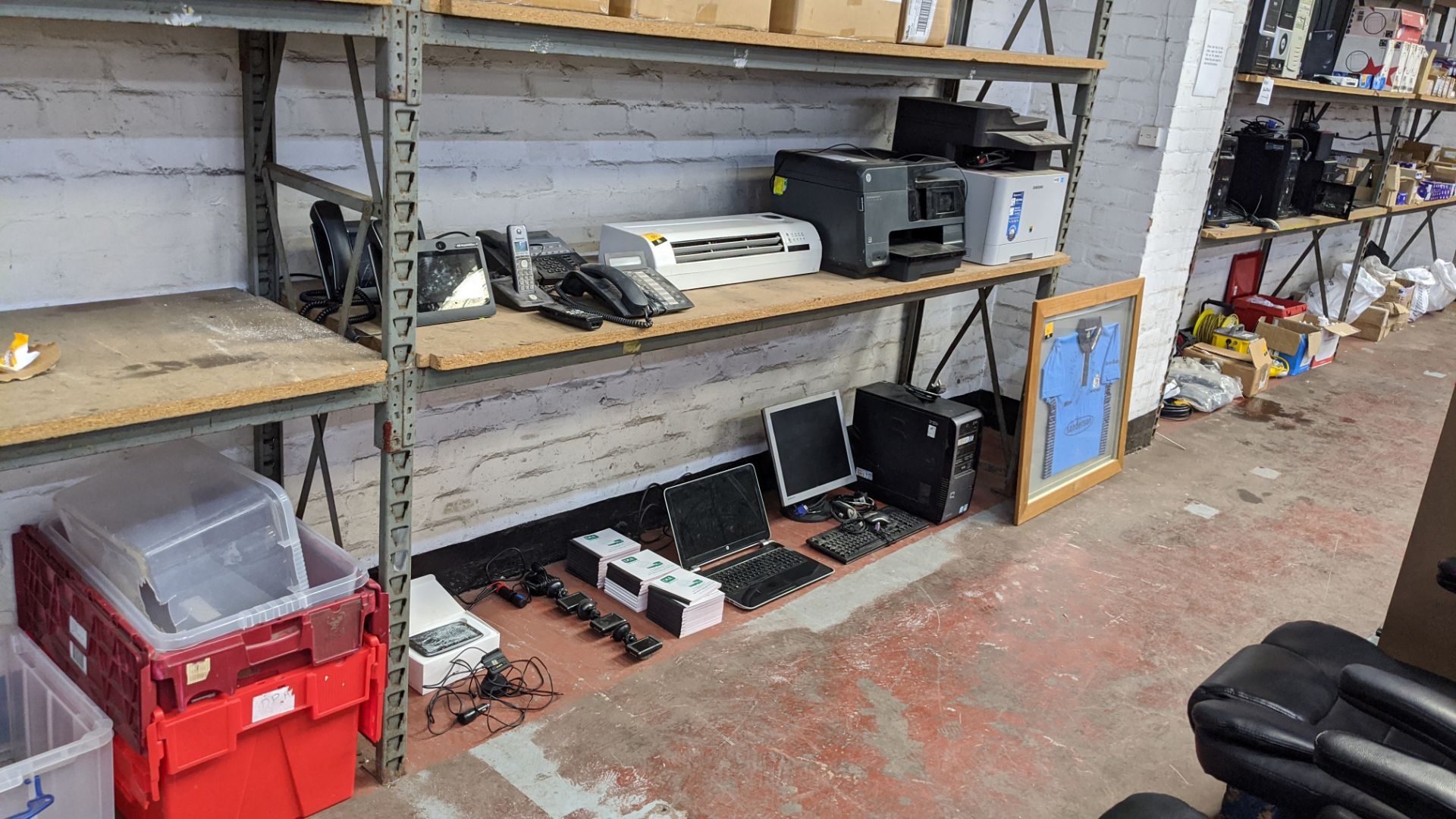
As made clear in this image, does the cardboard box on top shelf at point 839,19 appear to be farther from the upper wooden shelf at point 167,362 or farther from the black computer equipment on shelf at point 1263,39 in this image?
the black computer equipment on shelf at point 1263,39

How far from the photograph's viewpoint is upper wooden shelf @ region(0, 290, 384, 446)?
5.04 feet

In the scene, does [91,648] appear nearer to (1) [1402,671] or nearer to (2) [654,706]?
(2) [654,706]

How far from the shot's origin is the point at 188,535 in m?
1.93

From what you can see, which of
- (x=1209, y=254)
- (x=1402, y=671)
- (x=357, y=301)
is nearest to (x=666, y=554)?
(x=357, y=301)

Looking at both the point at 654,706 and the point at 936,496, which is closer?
the point at 654,706

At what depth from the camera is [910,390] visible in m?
3.87

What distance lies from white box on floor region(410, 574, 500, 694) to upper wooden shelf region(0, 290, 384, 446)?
785 millimetres

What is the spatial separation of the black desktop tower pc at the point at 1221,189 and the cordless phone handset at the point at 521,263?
3.31m

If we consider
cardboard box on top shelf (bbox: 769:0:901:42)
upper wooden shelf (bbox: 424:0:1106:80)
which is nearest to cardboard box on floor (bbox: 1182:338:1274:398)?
upper wooden shelf (bbox: 424:0:1106:80)

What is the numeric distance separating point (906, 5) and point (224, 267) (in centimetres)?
172

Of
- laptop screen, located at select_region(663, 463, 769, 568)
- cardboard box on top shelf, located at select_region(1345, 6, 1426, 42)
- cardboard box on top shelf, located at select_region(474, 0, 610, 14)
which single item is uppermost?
cardboard box on top shelf, located at select_region(1345, 6, 1426, 42)

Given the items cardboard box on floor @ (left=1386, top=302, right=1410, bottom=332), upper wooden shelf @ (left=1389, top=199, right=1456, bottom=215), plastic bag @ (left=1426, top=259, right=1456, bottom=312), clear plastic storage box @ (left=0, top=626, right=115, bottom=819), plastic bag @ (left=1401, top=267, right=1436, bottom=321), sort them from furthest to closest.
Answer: plastic bag @ (left=1426, top=259, right=1456, bottom=312)
plastic bag @ (left=1401, top=267, right=1436, bottom=321)
cardboard box on floor @ (left=1386, top=302, right=1410, bottom=332)
upper wooden shelf @ (left=1389, top=199, right=1456, bottom=215)
clear plastic storage box @ (left=0, top=626, right=115, bottom=819)

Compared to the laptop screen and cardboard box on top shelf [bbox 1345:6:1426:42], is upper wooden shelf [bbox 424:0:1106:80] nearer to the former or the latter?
the laptop screen

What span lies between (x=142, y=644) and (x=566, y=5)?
132cm
